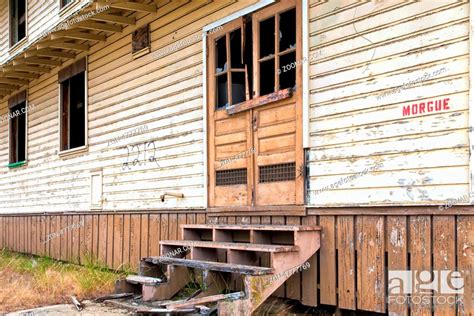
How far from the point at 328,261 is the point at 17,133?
31.2ft

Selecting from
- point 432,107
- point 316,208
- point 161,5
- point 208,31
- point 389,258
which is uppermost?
point 161,5

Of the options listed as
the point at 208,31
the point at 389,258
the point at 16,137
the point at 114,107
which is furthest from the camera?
the point at 16,137

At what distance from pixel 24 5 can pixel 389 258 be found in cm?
1123

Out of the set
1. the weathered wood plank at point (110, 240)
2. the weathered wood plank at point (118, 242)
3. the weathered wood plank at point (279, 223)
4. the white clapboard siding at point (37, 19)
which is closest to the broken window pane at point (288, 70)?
the weathered wood plank at point (279, 223)

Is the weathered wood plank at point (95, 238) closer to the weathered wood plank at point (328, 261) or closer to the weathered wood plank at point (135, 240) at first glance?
the weathered wood plank at point (135, 240)

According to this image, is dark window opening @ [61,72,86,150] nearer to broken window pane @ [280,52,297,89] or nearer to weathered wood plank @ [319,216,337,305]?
broken window pane @ [280,52,297,89]

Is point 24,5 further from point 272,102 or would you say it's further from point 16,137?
point 272,102

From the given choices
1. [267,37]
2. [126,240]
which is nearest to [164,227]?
[126,240]

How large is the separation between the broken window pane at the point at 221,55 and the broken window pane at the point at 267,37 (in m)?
0.67

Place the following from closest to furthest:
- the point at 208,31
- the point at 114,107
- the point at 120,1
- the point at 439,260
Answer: the point at 439,260 < the point at 208,31 < the point at 120,1 < the point at 114,107

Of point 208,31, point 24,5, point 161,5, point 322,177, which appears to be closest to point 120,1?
point 161,5

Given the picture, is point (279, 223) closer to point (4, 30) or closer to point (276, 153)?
point (276, 153)

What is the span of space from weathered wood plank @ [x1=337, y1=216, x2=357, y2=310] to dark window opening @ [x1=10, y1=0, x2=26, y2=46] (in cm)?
1043

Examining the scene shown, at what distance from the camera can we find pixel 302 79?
5.35m
